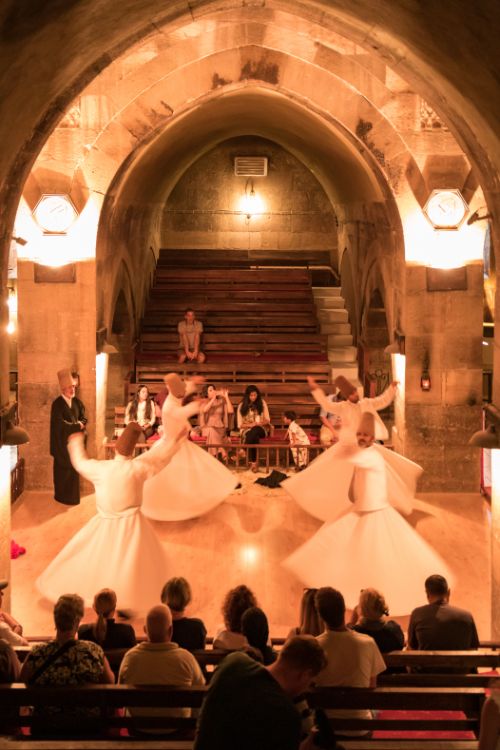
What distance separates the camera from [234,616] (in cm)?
604

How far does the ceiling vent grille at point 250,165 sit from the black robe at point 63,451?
13597 mm

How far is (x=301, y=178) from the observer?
83.0 feet

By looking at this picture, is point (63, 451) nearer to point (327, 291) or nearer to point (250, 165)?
point (327, 291)

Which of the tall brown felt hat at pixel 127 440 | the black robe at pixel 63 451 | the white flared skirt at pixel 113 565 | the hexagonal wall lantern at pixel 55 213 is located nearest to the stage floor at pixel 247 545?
the white flared skirt at pixel 113 565

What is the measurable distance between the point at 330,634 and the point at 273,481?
814cm

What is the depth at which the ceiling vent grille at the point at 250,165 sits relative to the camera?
2480 centimetres

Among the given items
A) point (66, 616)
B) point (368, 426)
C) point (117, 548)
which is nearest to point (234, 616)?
point (66, 616)

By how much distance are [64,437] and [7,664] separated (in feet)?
23.4

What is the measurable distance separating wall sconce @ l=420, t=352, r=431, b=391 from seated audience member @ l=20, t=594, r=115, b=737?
8897mm

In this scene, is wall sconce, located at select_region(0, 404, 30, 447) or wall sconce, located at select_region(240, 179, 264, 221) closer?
wall sconce, located at select_region(0, 404, 30, 447)

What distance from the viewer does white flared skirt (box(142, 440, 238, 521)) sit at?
11578 mm

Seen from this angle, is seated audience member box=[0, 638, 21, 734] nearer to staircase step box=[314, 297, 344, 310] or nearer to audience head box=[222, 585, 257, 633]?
audience head box=[222, 585, 257, 633]

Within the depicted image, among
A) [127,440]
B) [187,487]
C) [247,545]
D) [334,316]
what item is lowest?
[247,545]

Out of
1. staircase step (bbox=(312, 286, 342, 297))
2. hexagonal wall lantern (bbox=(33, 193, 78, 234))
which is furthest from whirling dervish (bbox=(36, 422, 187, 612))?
staircase step (bbox=(312, 286, 342, 297))
